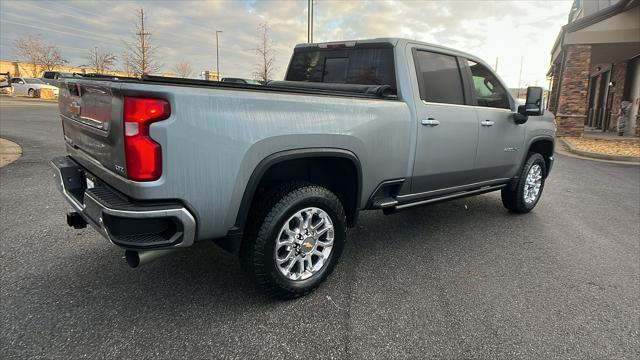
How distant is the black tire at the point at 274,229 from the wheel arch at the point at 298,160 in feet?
0.36

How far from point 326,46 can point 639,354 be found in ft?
11.6

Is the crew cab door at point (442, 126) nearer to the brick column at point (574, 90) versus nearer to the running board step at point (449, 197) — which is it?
the running board step at point (449, 197)

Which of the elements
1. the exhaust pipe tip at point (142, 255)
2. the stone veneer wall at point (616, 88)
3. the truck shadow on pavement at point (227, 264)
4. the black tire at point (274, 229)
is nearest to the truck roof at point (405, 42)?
the black tire at point (274, 229)

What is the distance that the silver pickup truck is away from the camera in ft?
7.16

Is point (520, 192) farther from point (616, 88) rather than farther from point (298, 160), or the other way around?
point (616, 88)

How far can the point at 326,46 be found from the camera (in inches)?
170

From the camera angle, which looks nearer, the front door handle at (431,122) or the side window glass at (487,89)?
the front door handle at (431,122)

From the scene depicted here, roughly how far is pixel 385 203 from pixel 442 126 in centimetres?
92

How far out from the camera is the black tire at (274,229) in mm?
2656

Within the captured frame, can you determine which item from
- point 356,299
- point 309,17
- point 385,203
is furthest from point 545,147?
point 309,17

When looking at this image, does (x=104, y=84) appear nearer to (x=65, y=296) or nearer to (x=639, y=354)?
(x=65, y=296)

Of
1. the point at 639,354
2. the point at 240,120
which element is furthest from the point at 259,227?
the point at 639,354

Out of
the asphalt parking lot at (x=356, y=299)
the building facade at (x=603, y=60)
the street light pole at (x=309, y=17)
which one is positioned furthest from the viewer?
the street light pole at (x=309, y=17)

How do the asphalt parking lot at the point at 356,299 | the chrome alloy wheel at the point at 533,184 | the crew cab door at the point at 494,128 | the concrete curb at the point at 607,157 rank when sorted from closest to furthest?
1. the asphalt parking lot at the point at 356,299
2. the crew cab door at the point at 494,128
3. the chrome alloy wheel at the point at 533,184
4. the concrete curb at the point at 607,157
